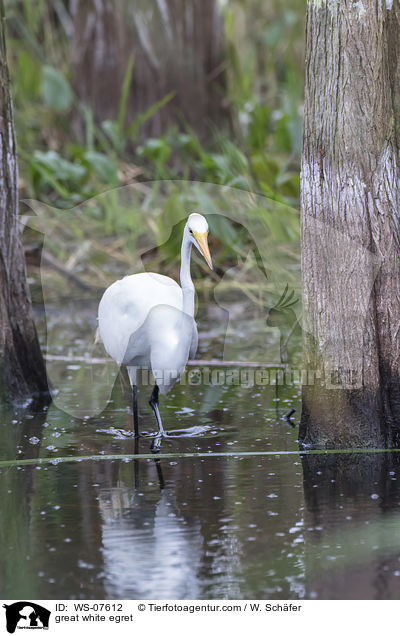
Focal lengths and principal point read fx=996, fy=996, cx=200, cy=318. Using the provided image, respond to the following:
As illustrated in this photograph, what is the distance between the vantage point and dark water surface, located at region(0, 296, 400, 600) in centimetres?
322

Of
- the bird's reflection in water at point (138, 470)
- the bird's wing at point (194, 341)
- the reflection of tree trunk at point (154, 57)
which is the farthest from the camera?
the reflection of tree trunk at point (154, 57)

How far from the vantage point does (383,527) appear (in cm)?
361

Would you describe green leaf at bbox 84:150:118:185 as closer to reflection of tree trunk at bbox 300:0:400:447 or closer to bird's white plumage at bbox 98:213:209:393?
bird's white plumage at bbox 98:213:209:393

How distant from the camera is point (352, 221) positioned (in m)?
4.32

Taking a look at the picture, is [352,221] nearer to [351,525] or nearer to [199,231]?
[199,231]

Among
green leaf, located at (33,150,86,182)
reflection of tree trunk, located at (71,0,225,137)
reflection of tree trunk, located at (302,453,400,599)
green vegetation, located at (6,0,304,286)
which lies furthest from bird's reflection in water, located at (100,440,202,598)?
reflection of tree trunk, located at (71,0,225,137)

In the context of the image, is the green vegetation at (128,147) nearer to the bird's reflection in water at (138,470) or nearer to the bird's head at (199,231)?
the bird's head at (199,231)

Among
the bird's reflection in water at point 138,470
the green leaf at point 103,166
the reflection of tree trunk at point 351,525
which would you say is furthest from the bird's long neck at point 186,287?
the green leaf at point 103,166

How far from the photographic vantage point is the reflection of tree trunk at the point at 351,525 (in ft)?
10.4

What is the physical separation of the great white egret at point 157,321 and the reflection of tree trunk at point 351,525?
2.88 feet

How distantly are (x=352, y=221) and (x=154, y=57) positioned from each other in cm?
664

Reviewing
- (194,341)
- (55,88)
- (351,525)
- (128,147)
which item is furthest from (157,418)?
(128,147)
